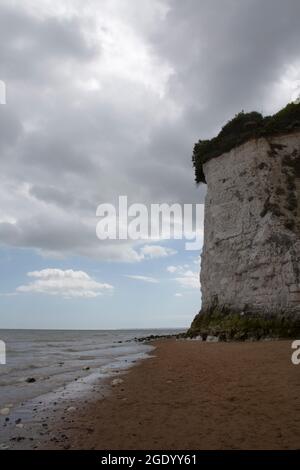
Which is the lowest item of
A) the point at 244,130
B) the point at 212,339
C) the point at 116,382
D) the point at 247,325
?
the point at 212,339

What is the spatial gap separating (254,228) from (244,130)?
8.65 meters

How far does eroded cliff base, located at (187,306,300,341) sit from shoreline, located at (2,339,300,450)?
9850 millimetres

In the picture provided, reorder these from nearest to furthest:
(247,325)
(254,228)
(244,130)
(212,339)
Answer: (247,325)
(212,339)
(254,228)
(244,130)

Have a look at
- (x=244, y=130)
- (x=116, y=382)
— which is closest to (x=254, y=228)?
(x=244, y=130)

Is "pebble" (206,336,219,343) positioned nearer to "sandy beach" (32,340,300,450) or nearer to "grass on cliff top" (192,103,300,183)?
"sandy beach" (32,340,300,450)

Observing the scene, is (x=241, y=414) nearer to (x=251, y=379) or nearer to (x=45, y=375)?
(x=251, y=379)

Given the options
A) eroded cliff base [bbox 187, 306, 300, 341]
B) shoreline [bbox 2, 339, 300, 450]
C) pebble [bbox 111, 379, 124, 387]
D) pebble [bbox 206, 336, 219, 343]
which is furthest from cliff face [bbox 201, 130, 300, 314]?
pebble [bbox 111, 379, 124, 387]

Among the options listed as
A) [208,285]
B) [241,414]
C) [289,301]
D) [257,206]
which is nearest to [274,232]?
[257,206]

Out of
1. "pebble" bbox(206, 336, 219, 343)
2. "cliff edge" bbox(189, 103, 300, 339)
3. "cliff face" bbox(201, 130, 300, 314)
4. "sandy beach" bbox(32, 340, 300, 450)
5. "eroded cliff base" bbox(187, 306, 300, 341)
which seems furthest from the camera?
"pebble" bbox(206, 336, 219, 343)

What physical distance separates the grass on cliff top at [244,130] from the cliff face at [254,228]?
1.73ft

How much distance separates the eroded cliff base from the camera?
20906 mm

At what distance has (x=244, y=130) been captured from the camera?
98.9 feet

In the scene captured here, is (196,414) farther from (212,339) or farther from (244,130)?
(244,130)
